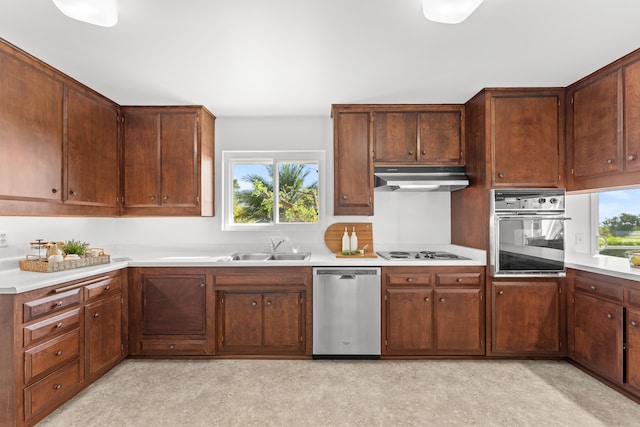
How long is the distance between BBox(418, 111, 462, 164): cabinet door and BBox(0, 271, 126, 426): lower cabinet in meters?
3.05

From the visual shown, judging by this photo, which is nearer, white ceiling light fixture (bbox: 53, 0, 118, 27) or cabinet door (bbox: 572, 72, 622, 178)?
white ceiling light fixture (bbox: 53, 0, 118, 27)

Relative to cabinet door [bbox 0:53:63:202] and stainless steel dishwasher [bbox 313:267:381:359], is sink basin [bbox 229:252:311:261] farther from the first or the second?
cabinet door [bbox 0:53:63:202]

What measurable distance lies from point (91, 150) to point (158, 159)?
1.81 feet

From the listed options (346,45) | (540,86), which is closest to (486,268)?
(540,86)

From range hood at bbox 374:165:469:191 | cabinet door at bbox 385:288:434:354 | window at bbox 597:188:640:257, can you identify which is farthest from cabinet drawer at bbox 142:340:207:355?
window at bbox 597:188:640:257

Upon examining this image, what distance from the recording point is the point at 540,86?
2818 millimetres

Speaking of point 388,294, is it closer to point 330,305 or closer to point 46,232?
point 330,305

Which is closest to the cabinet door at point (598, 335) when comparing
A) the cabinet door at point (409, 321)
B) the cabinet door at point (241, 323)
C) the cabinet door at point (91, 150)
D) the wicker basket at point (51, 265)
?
the cabinet door at point (409, 321)

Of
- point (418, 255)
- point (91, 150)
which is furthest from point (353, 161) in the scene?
point (91, 150)

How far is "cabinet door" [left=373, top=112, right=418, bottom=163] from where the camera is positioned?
3221 millimetres

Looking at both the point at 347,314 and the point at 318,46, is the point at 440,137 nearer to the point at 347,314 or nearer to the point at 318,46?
the point at 318,46

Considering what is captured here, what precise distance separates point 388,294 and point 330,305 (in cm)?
52

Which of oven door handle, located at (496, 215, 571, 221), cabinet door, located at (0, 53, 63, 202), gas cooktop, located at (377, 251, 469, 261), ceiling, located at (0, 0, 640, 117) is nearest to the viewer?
ceiling, located at (0, 0, 640, 117)

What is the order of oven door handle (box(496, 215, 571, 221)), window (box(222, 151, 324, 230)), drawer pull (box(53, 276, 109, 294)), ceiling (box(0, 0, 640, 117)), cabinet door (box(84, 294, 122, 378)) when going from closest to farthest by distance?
1. ceiling (box(0, 0, 640, 117))
2. drawer pull (box(53, 276, 109, 294))
3. cabinet door (box(84, 294, 122, 378))
4. oven door handle (box(496, 215, 571, 221))
5. window (box(222, 151, 324, 230))
